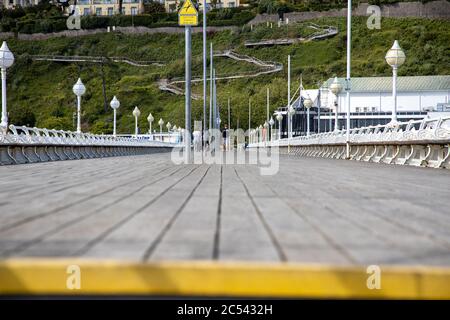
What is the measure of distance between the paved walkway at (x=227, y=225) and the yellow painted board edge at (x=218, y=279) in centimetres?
15

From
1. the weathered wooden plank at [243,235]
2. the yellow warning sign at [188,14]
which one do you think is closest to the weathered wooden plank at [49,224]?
the weathered wooden plank at [243,235]

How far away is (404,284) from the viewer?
7.37ft

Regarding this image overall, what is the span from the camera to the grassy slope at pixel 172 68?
10562 centimetres

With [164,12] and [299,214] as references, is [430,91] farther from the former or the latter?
[164,12]

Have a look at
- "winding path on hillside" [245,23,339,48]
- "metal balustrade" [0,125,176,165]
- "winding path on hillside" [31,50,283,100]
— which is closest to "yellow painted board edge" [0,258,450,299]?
"metal balustrade" [0,125,176,165]

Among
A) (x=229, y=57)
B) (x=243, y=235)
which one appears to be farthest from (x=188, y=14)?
(x=229, y=57)

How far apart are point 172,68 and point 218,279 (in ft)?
446

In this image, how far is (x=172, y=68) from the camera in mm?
136375

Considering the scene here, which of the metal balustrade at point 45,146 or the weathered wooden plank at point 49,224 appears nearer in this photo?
the weathered wooden plank at point 49,224

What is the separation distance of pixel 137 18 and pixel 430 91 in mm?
99111

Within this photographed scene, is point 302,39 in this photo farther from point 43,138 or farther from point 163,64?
point 43,138

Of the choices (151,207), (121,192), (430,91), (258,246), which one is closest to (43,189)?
(121,192)

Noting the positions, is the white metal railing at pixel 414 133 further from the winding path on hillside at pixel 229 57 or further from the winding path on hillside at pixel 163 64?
the winding path on hillside at pixel 163 64

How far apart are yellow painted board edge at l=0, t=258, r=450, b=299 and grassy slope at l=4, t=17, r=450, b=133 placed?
87.2 meters
